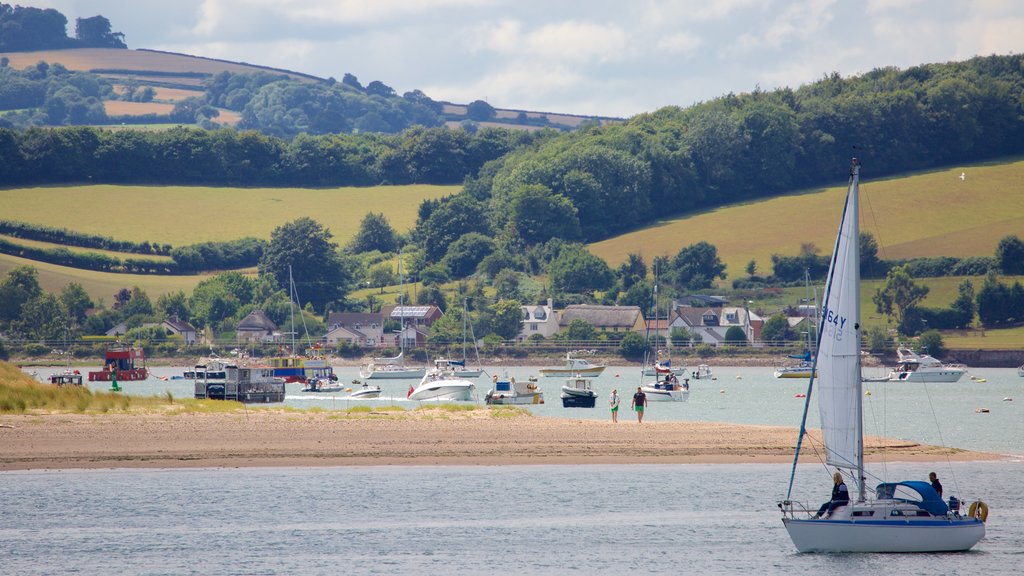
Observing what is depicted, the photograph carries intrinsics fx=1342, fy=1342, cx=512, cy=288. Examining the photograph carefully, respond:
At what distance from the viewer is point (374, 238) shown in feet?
602

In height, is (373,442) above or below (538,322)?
below

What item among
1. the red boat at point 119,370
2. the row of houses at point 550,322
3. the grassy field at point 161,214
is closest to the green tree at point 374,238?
the grassy field at point 161,214

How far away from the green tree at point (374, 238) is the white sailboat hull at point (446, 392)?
111m

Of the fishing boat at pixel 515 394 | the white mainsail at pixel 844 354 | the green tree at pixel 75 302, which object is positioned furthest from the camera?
the green tree at pixel 75 302

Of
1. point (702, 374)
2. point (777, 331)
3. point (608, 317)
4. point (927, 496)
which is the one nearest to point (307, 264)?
point (608, 317)

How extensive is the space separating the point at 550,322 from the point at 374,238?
39.8 meters

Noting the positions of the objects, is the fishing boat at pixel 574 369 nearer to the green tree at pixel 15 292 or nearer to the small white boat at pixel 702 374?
the small white boat at pixel 702 374

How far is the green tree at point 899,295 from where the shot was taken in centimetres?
13562

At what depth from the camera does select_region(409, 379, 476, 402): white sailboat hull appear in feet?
238

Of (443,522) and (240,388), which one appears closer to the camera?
(443,522)

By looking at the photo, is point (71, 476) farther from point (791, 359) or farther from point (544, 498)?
point (791, 359)

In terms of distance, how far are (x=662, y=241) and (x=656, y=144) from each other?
86.3ft

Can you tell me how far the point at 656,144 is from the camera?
195 metres

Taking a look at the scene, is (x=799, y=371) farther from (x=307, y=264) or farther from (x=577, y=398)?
(x=307, y=264)
